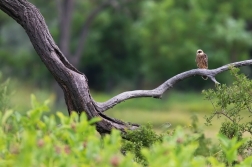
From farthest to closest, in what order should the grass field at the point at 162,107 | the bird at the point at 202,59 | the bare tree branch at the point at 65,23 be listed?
1. the bare tree branch at the point at 65,23
2. the grass field at the point at 162,107
3. the bird at the point at 202,59

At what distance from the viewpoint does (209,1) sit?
25.9m

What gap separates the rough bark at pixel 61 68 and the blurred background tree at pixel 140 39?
57.3ft

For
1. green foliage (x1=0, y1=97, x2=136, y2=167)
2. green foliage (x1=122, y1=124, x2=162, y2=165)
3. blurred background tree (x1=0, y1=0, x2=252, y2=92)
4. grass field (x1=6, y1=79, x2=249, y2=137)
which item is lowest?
green foliage (x1=0, y1=97, x2=136, y2=167)

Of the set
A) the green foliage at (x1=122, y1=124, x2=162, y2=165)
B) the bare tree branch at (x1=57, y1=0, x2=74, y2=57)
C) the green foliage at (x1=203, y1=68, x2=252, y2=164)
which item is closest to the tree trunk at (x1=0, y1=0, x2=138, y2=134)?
the green foliage at (x1=122, y1=124, x2=162, y2=165)

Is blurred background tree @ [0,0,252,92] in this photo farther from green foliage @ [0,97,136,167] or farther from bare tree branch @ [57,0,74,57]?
green foliage @ [0,97,136,167]

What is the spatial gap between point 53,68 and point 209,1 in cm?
2102

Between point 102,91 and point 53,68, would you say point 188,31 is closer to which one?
point 102,91

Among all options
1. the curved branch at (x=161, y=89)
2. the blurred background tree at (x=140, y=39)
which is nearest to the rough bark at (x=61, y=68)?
the curved branch at (x=161, y=89)

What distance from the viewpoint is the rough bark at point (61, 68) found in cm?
537

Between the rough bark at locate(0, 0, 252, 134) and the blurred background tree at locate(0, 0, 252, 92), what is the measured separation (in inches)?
688

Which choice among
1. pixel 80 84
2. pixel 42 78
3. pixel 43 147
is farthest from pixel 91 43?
pixel 43 147

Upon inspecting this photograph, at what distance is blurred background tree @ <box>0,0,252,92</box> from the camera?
24.6m

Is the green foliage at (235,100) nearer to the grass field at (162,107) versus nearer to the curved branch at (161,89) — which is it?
the curved branch at (161,89)

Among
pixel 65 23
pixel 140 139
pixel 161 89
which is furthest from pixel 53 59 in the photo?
pixel 65 23
